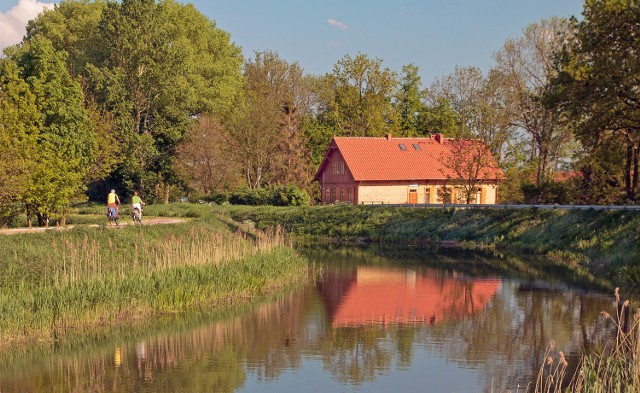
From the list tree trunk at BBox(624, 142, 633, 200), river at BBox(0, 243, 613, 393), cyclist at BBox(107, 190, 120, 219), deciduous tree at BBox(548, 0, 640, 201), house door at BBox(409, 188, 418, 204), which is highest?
deciduous tree at BBox(548, 0, 640, 201)

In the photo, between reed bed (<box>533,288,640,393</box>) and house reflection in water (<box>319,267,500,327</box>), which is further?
house reflection in water (<box>319,267,500,327</box>)

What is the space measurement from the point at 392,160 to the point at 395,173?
6.55 feet

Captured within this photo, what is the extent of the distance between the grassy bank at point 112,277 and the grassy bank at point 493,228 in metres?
16.7

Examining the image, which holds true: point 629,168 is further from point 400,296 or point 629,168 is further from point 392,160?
point 392,160

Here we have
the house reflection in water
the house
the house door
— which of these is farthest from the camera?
the house door

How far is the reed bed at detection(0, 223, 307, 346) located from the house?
39.2m

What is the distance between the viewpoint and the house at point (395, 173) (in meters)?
71.6

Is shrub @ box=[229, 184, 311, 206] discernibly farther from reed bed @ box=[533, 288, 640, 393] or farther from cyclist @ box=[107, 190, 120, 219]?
reed bed @ box=[533, 288, 640, 393]

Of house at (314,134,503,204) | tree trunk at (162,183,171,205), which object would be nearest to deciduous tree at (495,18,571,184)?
house at (314,134,503,204)

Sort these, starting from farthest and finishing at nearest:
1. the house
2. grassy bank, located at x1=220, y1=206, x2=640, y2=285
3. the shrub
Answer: the house
the shrub
grassy bank, located at x1=220, y1=206, x2=640, y2=285

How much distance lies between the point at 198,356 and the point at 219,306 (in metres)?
6.37

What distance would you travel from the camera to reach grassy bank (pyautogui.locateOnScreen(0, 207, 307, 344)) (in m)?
21.9

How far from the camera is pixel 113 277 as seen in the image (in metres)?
24.1

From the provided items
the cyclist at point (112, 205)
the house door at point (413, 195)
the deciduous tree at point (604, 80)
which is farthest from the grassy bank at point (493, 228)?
the cyclist at point (112, 205)
